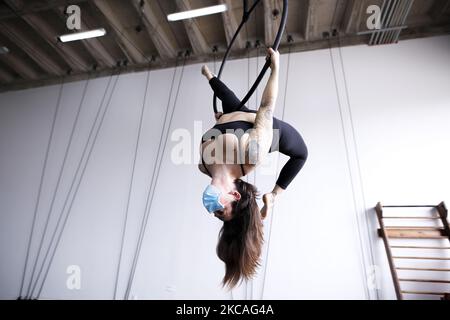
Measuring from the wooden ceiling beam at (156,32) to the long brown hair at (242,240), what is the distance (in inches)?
130

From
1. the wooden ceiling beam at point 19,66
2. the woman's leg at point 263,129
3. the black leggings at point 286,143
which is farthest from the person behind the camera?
the wooden ceiling beam at point 19,66

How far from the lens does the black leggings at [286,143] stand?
1.63 m

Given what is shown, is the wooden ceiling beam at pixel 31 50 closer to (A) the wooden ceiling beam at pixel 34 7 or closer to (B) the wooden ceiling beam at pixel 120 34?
(A) the wooden ceiling beam at pixel 34 7

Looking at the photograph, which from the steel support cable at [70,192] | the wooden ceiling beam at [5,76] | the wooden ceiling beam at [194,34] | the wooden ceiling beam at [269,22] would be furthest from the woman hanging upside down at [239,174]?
the wooden ceiling beam at [5,76]

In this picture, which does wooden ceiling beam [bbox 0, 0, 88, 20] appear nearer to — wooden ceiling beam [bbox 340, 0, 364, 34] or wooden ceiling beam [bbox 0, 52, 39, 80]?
wooden ceiling beam [bbox 0, 52, 39, 80]

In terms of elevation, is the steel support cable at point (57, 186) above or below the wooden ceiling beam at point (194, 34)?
below

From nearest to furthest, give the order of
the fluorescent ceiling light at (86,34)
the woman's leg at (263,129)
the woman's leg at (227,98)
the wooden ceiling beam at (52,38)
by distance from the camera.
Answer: the woman's leg at (263,129) → the woman's leg at (227,98) → the fluorescent ceiling light at (86,34) → the wooden ceiling beam at (52,38)

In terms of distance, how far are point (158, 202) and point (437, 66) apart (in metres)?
3.94

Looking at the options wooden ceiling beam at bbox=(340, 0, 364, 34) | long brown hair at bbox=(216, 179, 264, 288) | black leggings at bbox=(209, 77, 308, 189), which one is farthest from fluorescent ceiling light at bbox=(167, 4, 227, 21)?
long brown hair at bbox=(216, 179, 264, 288)

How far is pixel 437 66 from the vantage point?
3477mm

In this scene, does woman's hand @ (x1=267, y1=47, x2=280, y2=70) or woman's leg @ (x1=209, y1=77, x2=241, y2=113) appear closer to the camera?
woman's hand @ (x1=267, y1=47, x2=280, y2=70)

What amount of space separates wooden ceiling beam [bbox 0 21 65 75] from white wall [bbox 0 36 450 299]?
4.47 feet

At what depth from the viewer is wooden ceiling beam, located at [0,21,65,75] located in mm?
4098

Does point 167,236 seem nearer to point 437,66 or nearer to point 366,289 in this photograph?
point 366,289
